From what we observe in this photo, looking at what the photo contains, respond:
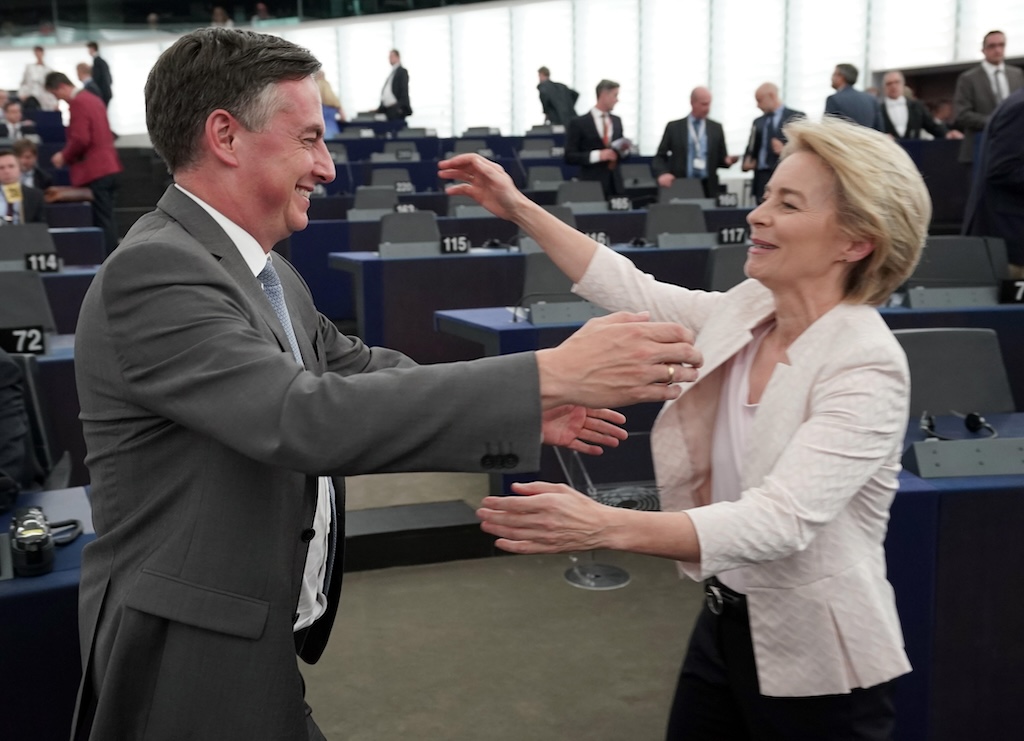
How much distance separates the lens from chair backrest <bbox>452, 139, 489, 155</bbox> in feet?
41.2

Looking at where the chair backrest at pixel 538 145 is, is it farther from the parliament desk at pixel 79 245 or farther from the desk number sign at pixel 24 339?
the desk number sign at pixel 24 339

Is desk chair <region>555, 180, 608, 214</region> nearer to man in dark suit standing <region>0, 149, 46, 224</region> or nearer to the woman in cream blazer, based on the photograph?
man in dark suit standing <region>0, 149, 46, 224</region>

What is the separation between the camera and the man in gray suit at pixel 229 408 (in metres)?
1.07

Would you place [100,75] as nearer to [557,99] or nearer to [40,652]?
[557,99]

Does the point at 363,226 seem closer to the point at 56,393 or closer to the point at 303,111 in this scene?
the point at 56,393

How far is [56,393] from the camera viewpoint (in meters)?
3.39

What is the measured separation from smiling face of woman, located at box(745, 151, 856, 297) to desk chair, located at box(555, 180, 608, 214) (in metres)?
6.40

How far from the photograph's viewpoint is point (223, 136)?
1205mm

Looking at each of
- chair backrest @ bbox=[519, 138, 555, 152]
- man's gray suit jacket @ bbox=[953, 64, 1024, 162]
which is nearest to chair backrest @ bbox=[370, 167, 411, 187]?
chair backrest @ bbox=[519, 138, 555, 152]

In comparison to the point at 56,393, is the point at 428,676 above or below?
below

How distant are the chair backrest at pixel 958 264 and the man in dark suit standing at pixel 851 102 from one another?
9.62 feet

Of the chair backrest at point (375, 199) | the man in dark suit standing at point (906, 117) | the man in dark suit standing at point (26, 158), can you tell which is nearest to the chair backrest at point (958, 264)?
the chair backrest at point (375, 199)

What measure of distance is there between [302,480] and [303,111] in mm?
436

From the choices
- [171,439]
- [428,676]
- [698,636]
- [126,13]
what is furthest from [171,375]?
[126,13]
